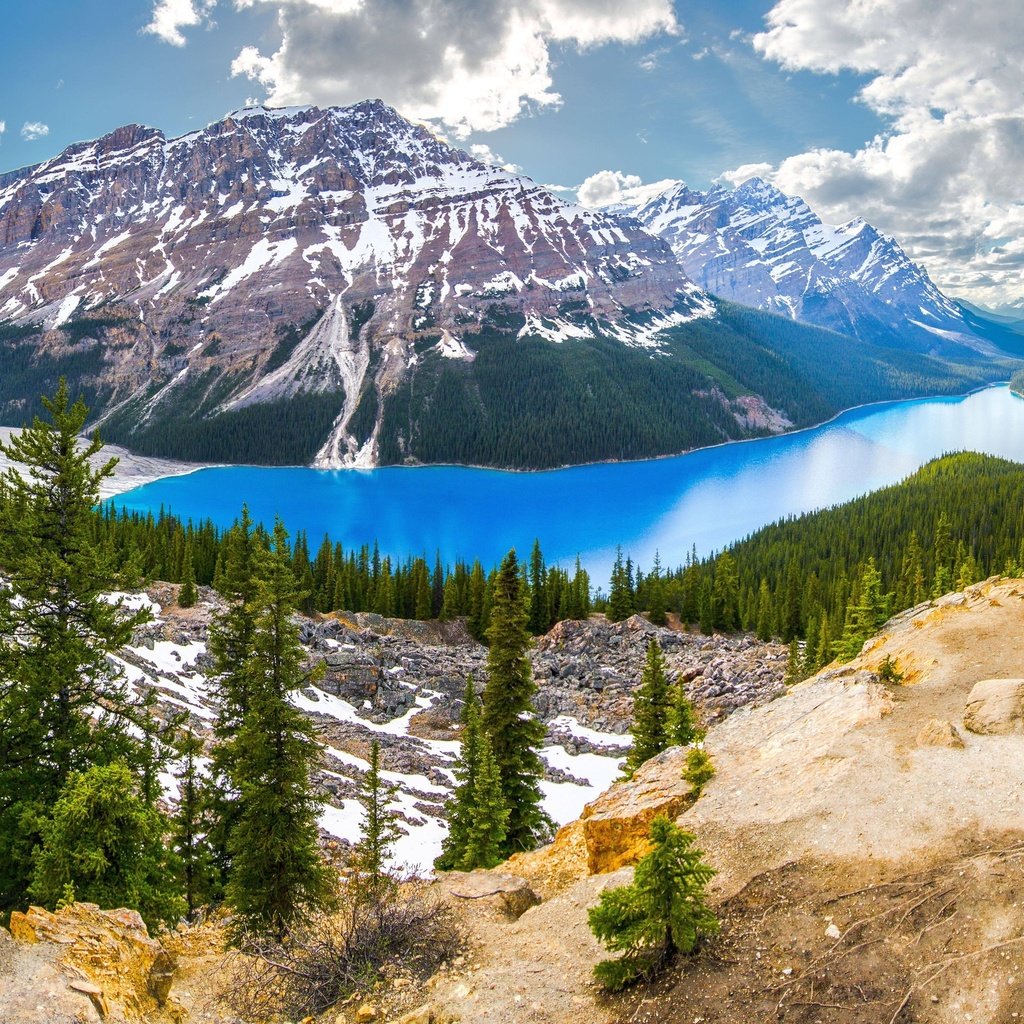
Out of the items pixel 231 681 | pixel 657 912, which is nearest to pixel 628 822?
pixel 657 912

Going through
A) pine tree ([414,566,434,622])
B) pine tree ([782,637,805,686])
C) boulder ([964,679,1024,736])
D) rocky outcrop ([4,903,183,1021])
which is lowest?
pine tree ([782,637,805,686])

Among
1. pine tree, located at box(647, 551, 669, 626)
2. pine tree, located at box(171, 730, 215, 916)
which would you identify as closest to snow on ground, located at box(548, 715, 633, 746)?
pine tree, located at box(171, 730, 215, 916)

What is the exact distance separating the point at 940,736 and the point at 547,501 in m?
137

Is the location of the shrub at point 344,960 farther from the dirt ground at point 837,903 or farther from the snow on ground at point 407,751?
the snow on ground at point 407,751

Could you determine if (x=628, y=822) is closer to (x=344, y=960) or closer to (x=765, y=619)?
(x=344, y=960)

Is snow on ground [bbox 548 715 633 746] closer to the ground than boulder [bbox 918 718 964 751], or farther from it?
closer to the ground

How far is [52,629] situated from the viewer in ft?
48.1

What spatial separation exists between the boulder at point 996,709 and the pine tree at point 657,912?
27.2 ft

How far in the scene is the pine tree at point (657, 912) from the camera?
30.0ft

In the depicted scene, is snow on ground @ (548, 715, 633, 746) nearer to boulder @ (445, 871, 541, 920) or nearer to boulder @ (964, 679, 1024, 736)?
boulder @ (445, 871, 541, 920)

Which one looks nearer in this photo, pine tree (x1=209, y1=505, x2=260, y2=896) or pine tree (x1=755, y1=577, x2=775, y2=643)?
pine tree (x1=209, y1=505, x2=260, y2=896)

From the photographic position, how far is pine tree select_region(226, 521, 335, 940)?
52.7 feet

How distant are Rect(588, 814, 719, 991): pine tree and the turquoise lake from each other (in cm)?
8830

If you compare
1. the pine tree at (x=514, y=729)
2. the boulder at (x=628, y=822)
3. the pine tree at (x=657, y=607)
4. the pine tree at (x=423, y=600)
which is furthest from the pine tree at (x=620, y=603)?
the boulder at (x=628, y=822)
